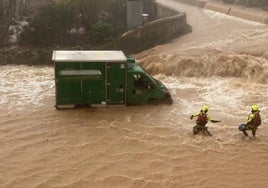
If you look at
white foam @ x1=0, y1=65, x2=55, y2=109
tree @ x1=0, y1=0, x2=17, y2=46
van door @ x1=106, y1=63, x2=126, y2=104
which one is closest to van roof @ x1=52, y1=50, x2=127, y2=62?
van door @ x1=106, y1=63, x2=126, y2=104

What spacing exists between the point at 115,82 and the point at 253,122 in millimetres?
5337

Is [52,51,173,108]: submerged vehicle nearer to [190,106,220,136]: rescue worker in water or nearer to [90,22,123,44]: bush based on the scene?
[190,106,220,136]: rescue worker in water

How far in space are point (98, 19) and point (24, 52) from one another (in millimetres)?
7557

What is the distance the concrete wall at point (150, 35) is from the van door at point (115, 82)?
1082 cm

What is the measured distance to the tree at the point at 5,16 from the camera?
2750 centimetres

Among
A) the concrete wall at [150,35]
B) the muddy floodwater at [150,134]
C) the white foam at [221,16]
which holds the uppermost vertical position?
the white foam at [221,16]

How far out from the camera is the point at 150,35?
27.1 meters

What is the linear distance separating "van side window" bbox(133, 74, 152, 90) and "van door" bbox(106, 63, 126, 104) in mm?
560

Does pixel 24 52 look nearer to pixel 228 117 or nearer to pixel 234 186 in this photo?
pixel 228 117

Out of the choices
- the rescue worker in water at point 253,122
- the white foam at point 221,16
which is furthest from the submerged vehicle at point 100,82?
the white foam at point 221,16

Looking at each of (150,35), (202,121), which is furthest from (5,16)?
(202,121)

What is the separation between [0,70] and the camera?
877 inches

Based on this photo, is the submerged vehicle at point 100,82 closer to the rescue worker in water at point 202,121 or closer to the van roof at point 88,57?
the van roof at point 88,57

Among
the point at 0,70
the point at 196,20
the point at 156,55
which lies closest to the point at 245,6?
the point at 196,20
